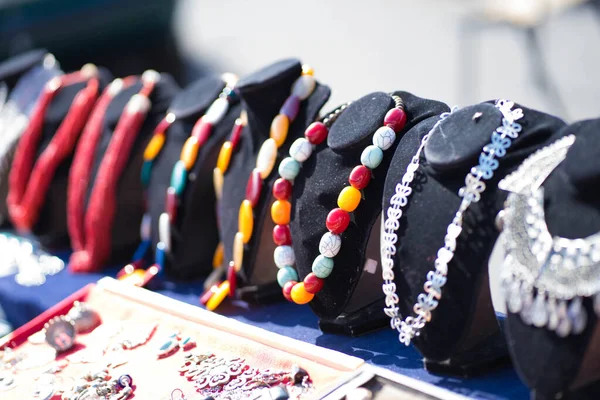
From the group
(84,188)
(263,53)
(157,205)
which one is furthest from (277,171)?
(263,53)

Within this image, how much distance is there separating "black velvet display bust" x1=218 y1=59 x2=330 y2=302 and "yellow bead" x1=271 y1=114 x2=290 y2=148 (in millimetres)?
12

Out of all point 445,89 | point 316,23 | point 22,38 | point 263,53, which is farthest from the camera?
point 316,23

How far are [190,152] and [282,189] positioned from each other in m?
0.31

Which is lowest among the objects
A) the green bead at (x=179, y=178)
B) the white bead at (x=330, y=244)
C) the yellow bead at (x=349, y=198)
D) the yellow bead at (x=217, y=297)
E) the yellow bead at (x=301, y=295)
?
the yellow bead at (x=217, y=297)

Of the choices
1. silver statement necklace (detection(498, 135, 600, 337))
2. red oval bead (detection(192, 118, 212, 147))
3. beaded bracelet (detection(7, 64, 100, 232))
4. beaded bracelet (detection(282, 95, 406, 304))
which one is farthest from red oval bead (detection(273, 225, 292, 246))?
beaded bracelet (detection(7, 64, 100, 232))

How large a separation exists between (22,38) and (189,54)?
4.20 feet

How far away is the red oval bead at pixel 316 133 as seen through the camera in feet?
4.05

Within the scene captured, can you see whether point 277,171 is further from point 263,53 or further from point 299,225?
point 263,53

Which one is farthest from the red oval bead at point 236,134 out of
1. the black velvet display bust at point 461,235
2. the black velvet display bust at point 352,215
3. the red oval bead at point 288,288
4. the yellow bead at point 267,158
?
the black velvet display bust at point 461,235

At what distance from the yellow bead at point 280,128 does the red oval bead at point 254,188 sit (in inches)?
2.6

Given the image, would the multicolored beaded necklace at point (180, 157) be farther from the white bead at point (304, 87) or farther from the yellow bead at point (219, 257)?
the white bead at point (304, 87)

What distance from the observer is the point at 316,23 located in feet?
17.4

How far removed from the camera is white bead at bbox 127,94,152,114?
165 cm

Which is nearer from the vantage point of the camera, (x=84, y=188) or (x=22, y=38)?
(x=84, y=188)
